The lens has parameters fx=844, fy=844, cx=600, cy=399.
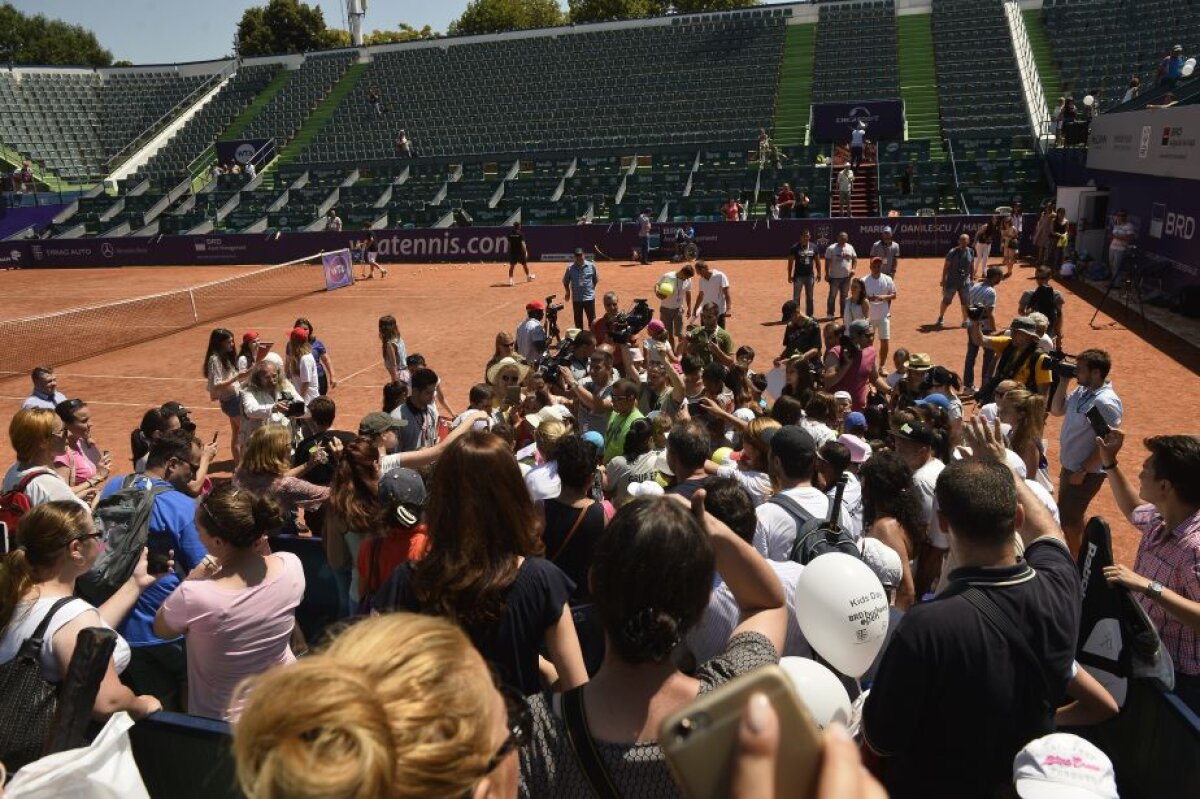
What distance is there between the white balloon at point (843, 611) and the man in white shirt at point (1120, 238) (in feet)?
64.3

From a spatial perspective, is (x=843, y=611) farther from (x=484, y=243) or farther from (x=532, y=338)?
(x=484, y=243)

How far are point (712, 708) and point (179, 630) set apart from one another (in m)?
3.41

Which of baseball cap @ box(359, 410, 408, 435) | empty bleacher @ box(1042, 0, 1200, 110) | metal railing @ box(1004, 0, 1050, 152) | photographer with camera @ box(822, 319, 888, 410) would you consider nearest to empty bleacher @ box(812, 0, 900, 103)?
metal railing @ box(1004, 0, 1050, 152)

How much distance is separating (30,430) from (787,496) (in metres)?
5.52

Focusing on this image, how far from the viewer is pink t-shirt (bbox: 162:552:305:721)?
390 centimetres

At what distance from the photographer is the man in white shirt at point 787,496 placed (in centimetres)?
473

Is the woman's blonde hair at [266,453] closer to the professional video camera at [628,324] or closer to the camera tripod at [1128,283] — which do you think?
the professional video camera at [628,324]

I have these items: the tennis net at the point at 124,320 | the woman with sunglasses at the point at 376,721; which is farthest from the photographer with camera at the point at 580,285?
the woman with sunglasses at the point at 376,721

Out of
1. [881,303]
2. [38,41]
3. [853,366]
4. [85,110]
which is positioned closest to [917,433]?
[853,366]

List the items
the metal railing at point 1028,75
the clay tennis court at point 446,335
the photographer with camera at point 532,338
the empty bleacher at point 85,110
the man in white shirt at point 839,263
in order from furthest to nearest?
the empty bleacher at point 85,110, the metal railing at point 1028,75, the man in white shirt at point 839,263, the clay tennis court at point 446,335, the photographer with camera at point 532,338

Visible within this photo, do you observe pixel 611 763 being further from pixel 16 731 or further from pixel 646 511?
pixel 16 731

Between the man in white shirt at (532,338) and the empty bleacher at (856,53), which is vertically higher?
the empty bleacher at (856,53)

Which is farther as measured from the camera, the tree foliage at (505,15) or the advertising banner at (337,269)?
the tree foliage at (505,15)

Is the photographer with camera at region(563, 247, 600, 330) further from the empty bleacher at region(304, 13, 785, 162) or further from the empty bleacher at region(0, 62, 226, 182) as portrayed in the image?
the empty bleacher at region(0, 62, 226, 182)
